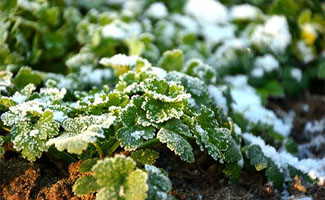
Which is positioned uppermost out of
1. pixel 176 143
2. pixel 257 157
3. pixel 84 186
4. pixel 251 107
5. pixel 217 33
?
pixel 176 143

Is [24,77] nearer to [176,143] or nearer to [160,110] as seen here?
[160,110]

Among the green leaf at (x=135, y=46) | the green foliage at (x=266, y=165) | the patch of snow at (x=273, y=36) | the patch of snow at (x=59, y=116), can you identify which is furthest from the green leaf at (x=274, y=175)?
the patch of snow at (x=273, y=36)

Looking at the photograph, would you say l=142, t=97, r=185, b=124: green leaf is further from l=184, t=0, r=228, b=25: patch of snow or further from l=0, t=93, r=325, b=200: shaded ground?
l=184, t=0, r=228, b=25: patch of snow

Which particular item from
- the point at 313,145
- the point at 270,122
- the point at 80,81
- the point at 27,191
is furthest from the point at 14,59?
the point at 313,145

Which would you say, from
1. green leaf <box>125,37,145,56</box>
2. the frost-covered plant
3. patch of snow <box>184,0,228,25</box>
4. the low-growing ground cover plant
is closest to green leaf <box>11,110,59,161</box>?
the low-growing ground cover plant

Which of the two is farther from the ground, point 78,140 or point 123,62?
point 78,140

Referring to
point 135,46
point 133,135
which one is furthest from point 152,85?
point 135,46
